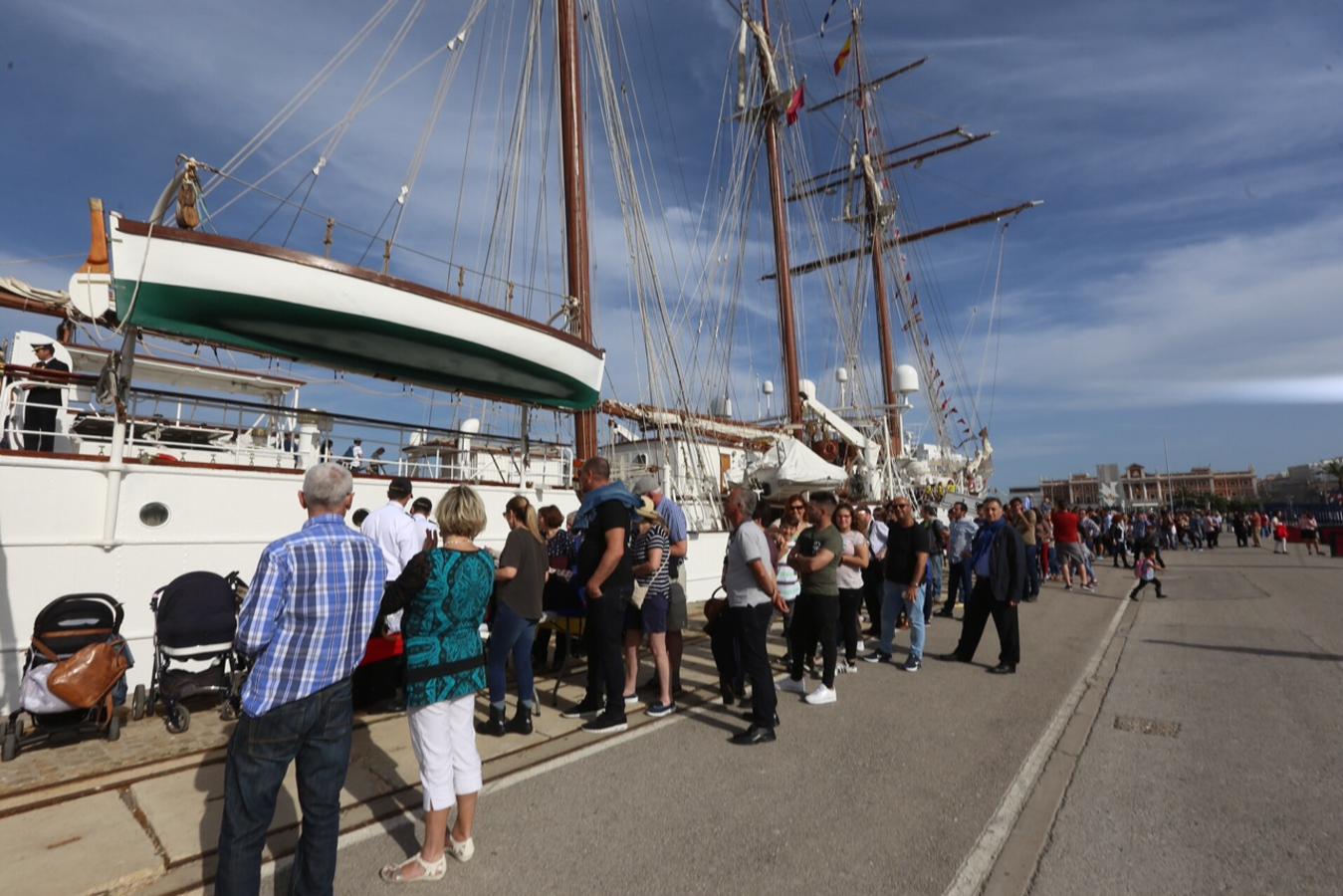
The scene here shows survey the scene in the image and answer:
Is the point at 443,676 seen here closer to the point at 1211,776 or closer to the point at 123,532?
the point at 1211,776

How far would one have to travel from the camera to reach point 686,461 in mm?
12977

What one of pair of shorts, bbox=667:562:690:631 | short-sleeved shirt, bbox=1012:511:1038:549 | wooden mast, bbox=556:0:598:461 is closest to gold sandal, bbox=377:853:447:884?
pair of shorts, bbox=667:562:690:631

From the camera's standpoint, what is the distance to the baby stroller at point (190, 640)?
15.4 feet

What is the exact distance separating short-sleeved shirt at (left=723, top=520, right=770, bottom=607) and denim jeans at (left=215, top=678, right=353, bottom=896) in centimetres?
283

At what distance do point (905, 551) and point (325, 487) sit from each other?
605cm

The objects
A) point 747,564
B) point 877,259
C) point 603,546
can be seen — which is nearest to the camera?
point 603,546

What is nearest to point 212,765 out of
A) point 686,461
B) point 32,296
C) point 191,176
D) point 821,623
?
point 821,623

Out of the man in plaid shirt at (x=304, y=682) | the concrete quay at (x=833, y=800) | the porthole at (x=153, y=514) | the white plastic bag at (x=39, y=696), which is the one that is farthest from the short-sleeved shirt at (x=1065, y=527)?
the white plastic bag at (x=39, y=696)

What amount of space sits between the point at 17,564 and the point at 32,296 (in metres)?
4.32

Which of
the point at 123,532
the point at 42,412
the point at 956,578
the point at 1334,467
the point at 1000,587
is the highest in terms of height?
the point at 1334,467

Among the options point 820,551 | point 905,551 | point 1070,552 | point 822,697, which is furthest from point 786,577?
point 1070,552

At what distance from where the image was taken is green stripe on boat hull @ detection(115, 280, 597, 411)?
5.76 meters

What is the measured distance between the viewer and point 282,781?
7.68 feet

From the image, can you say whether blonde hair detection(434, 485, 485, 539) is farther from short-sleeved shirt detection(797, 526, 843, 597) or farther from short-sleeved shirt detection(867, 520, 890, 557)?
short-sleeved shirt detection(867, 520, 890, 557)
